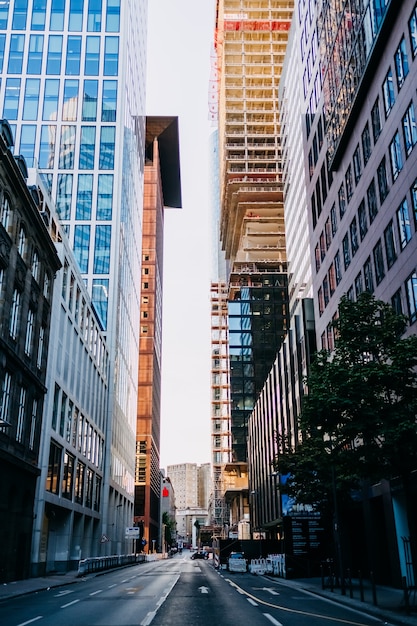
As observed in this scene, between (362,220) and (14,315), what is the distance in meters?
21.5

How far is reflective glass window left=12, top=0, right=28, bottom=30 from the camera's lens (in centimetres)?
9138

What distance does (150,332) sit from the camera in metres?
148

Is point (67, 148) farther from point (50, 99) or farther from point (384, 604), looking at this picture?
point (384, 604)

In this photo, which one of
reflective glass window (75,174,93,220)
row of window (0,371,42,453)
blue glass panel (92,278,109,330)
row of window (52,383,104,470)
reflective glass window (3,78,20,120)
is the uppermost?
reflective glass window (3,78,20,120)

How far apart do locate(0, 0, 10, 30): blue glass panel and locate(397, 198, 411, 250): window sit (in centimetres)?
7993

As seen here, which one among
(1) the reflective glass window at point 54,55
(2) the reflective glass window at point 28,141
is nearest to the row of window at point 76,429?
(2) the reflective glass window at point 28,141

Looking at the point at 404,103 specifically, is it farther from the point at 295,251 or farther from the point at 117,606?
the point at 295,251

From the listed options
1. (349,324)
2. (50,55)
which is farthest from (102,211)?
(349,324)

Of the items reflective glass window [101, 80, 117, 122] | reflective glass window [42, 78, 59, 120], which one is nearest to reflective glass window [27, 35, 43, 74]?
reflective glass window [42, 78, 59, 120]

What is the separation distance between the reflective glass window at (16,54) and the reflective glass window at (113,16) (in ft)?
41.1

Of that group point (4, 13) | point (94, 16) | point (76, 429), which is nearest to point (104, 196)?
point (94, 16)

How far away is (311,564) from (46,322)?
24.4 metres

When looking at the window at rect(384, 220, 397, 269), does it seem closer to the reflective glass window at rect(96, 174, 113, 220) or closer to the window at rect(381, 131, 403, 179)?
the window at rect(381, 131, 403, 179)

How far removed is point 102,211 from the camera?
8450 centimetres
